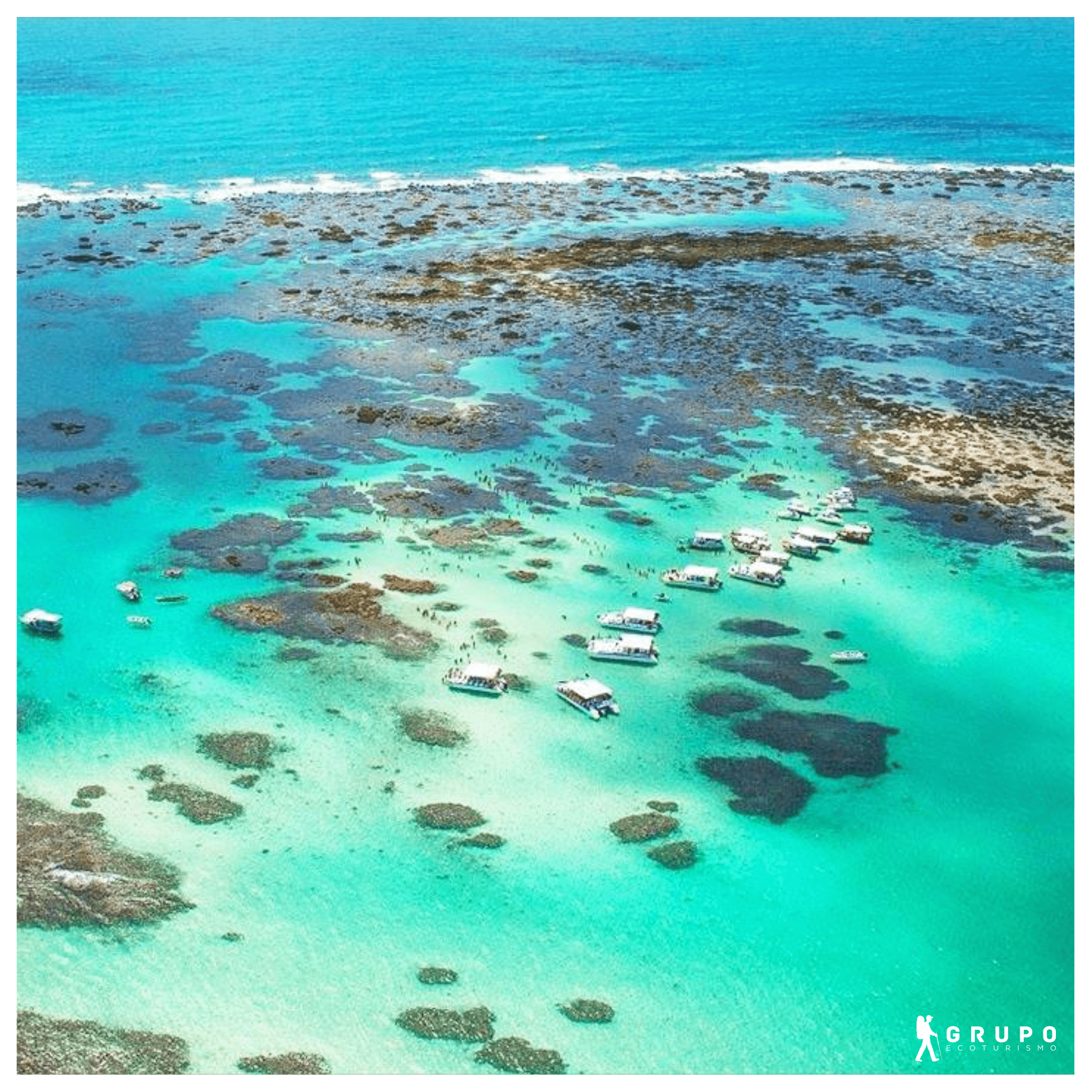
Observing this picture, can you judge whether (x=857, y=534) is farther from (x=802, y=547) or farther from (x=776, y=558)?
(x=776, y=558)

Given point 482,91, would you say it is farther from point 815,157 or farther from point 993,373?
point 993,373

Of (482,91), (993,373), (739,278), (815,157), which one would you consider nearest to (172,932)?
(993,373)

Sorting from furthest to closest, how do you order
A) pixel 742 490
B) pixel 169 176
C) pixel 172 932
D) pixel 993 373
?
pixel 169 176
pixel 993 373
pixel 742 490
pixel 172 932

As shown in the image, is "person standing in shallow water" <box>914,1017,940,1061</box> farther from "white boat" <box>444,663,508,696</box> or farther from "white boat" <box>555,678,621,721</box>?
"white boat" <box>444,663,508,696</box>

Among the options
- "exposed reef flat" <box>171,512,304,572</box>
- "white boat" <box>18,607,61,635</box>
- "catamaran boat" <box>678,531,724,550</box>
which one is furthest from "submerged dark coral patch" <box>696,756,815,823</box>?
"white boat" <box>18,607,61,635</box>

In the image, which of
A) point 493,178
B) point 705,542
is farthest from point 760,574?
point 493,178

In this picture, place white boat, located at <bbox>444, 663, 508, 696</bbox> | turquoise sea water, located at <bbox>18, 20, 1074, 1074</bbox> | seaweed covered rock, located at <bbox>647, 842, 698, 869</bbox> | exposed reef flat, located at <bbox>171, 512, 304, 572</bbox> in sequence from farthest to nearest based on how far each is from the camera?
exposed reef flat, located at <bbox>171, 512, 304, 572</bbox>, white boat, located at <bbox>444, 663, 508, 696</bbox>, seaweed covered rock, located at <bbox>647, 842, 698, 869</bbox>, turquoise sea water, located at <bbox>18, 20, 1074, 1074</bbox>

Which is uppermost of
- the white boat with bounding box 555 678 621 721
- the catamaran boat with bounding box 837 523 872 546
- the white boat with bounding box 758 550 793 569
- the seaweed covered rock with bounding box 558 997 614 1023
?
the catamaran boat with bounding box 837 523 872 546
